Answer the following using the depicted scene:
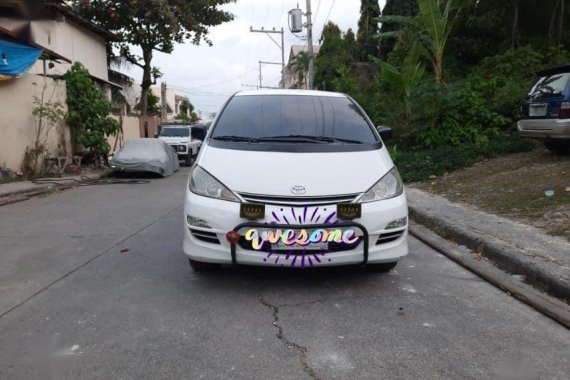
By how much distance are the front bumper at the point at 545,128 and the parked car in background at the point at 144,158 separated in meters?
9.98

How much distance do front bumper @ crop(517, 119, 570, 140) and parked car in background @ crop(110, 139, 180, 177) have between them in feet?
32.7

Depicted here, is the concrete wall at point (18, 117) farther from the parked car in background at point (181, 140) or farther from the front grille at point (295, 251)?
the front grille at point (295, 251)

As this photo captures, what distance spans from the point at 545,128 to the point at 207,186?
7.55m

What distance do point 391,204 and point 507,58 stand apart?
13.1 metres

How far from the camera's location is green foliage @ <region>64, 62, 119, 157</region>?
52.5 feet

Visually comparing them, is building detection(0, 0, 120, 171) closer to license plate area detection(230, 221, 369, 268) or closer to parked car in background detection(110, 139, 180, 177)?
parked car in background detection(110, 139, 180, 177)

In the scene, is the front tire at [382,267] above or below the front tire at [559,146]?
below

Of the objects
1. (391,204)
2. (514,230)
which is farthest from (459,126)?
(391,204)

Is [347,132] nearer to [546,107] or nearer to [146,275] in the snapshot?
[146,275]

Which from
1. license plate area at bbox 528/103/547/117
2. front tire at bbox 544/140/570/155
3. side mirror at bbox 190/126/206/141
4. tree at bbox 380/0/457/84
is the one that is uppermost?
tree at bbox 380/0/457/84

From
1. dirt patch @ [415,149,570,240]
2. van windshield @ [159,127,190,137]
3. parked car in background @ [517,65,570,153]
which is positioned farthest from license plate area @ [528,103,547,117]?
van windshield @ [159,127,190,137]

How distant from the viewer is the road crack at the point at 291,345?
9.59 feet

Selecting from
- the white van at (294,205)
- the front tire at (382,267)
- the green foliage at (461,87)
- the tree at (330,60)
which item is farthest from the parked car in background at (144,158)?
the tree at (330,60)

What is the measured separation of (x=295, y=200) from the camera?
3904 millimetres
